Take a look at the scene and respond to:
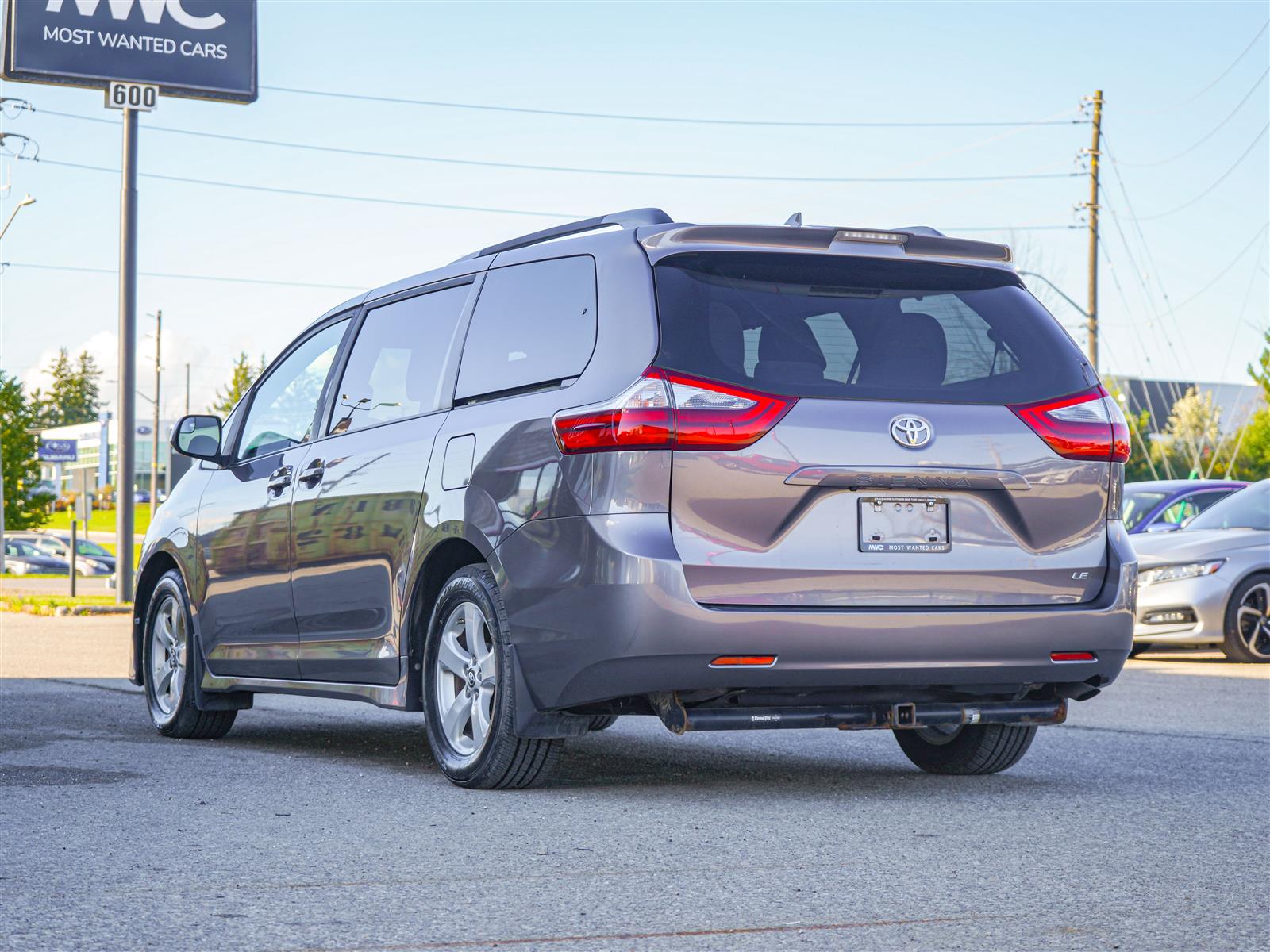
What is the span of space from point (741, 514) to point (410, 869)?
160 centimetres

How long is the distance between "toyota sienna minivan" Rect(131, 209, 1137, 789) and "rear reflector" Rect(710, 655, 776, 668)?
0.05 ft

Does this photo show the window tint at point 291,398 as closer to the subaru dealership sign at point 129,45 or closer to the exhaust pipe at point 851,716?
the exhaust pipe at point 851,716

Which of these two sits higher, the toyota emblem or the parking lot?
the toyota emblem

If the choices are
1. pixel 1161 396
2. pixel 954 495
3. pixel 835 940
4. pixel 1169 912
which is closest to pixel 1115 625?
pixel 954 495

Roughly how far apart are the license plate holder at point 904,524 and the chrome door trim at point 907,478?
55 millimetres

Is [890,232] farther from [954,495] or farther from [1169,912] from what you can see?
[1169,912]

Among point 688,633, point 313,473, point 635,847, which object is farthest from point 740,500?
point 313,473

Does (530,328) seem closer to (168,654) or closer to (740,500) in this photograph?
(740,500)

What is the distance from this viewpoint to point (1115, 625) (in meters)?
6.02

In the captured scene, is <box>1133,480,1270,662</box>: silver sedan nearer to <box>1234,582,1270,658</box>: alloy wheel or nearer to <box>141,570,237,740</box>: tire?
<box>1234,582,1270,658</box>: alloy wheel

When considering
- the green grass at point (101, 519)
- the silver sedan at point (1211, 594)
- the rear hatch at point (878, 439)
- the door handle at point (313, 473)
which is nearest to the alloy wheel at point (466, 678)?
the rear hatch at point (878, 439)

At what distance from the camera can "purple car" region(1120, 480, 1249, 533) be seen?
16.8m

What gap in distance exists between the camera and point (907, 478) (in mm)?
5648

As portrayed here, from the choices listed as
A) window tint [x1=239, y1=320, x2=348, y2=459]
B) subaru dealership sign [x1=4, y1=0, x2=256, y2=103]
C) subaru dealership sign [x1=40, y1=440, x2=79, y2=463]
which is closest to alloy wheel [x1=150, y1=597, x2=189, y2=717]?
window tint [x1=239, y1=320, x2=348, y2=459]
